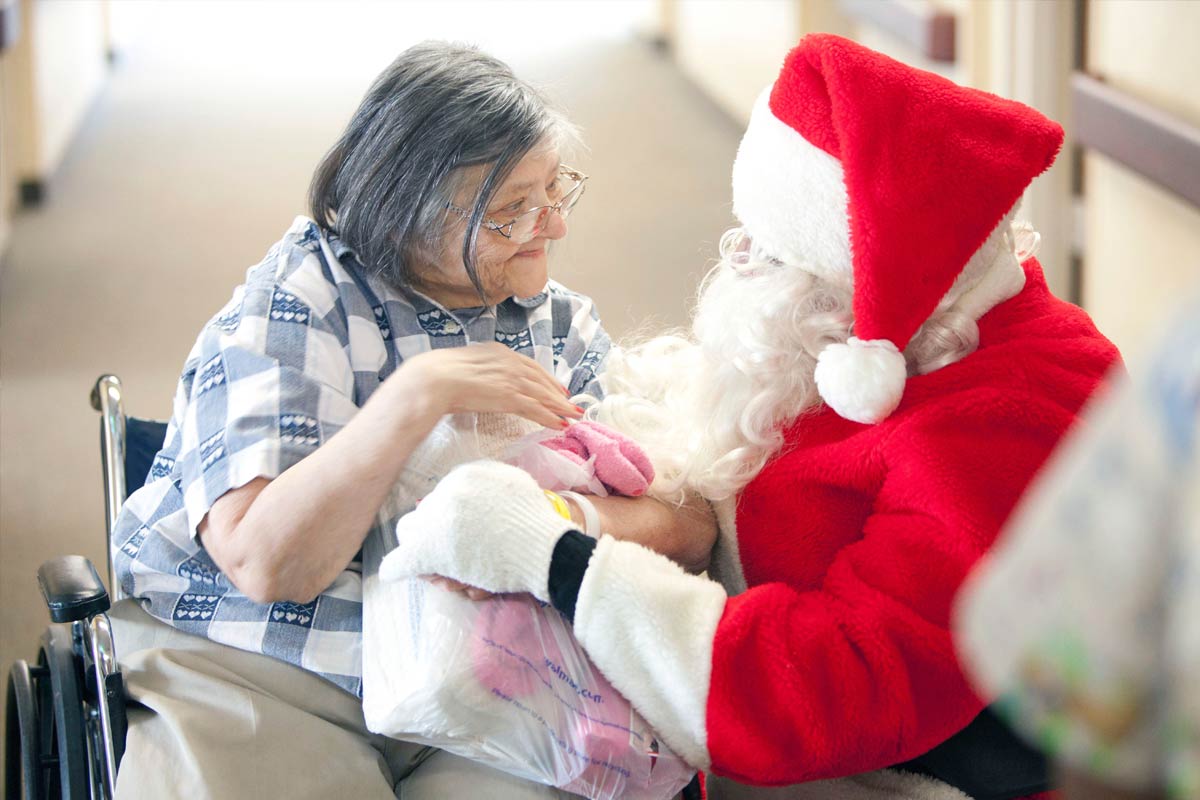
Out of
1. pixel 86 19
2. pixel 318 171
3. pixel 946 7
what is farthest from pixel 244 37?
pixel 318 171

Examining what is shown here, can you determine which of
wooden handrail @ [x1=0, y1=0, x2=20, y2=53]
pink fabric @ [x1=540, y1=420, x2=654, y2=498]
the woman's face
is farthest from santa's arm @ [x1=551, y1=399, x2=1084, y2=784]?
wooden handrail @ [x1=0, y1=0, x2=20, y2=53]

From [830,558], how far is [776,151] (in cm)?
49

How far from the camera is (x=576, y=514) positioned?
1.48 meters

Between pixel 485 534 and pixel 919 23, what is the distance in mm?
2960

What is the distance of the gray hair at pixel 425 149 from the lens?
5.44ft

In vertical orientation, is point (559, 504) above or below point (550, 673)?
above

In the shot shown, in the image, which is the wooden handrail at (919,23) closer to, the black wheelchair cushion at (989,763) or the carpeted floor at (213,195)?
the carpeted floor at (213,195)

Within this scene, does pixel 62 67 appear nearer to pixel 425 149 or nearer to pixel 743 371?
pixel 425 149

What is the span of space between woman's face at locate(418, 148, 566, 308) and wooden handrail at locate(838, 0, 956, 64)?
2.29 metres

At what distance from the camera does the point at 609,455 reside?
5.24 ft

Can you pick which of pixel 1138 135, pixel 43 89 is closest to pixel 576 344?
pixel 1138 135

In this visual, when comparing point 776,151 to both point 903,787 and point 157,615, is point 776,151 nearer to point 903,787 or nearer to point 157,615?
A: point 903,787

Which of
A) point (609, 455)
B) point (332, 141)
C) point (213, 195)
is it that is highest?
point (609, 455)

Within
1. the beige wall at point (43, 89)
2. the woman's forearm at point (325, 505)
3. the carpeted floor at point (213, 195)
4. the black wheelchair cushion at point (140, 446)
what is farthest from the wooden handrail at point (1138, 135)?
the beige wall at point (43, 89)
